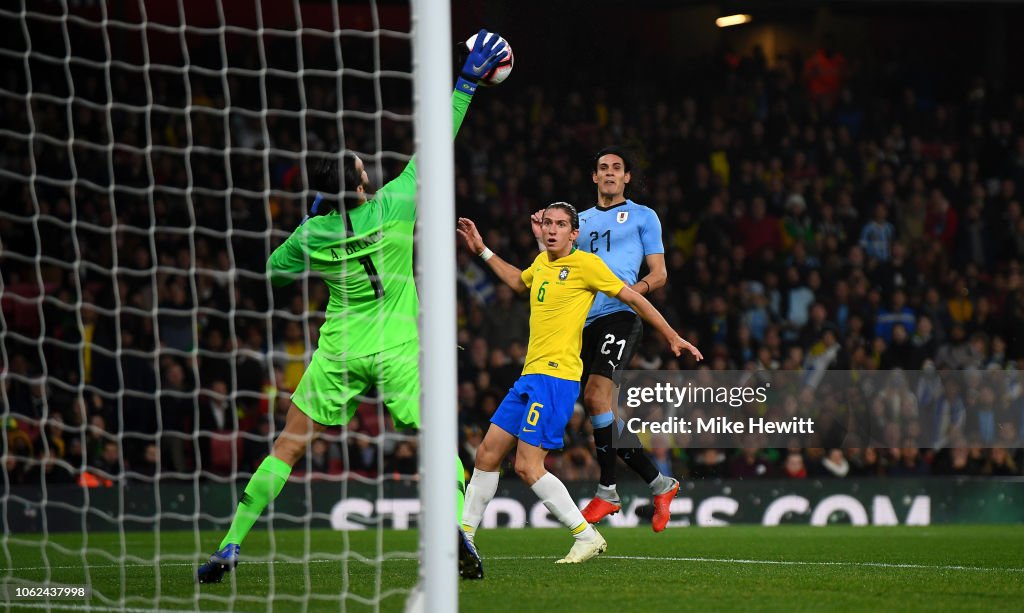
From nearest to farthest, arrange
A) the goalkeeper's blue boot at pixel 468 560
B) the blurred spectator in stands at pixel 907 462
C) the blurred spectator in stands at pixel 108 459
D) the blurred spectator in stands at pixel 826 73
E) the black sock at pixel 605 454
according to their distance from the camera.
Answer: the goalkeeper's blue boot at pixel 468 560 < the black sock at pixel 605 454 < the blurred spectator in stands at pixel 108 459 < the blurred spectator in stands at pixel 907 462 < the blurred spectator in stands at pixel 826 73

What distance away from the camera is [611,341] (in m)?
7.60

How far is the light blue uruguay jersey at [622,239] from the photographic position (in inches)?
302

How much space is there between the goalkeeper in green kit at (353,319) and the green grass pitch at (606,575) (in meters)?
0.41

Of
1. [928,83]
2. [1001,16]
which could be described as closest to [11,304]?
[928,83]

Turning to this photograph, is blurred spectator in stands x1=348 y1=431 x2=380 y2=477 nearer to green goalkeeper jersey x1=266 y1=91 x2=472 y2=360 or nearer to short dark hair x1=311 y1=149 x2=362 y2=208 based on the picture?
green goalkeeper jersey x1=266 y1=91 x2=472 y2=360

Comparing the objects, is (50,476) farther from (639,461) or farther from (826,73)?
(826,73)

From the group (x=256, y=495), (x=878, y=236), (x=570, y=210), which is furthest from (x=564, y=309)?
(x=878, y=236)

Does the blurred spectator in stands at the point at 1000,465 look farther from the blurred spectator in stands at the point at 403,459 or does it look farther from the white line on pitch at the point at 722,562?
the white line on pitch at the point at 722,562

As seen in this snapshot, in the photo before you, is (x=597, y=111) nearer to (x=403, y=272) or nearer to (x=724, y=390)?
(x=724, y=390)

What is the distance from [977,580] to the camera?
611cm

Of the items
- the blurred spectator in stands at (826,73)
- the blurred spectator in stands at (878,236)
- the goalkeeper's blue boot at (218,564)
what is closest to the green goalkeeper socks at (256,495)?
the goalkeeper's blue boot at (218,564)

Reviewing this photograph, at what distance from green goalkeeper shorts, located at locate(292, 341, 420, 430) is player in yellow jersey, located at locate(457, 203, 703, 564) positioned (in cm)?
76

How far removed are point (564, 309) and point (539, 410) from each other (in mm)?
566

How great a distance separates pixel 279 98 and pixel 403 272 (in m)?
8.85
